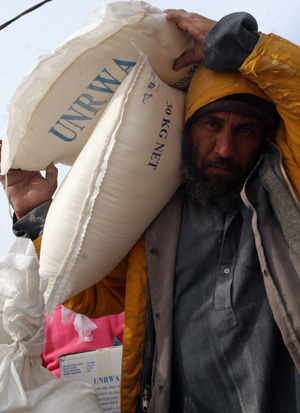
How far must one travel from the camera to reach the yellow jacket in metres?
1.63

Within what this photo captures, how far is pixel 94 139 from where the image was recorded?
1.77m

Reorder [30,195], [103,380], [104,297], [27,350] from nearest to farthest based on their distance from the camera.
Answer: [27,350], [30,195], [104,297], [103,380]

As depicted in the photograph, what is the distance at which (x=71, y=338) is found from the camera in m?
2.97

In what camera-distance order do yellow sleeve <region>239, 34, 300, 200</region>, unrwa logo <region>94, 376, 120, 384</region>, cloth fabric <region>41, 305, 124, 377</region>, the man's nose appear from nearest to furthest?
yellow sleeve <region>239, 34, 300, 200</region> < the man's nose < unrwa logo <region>94, 376, 120, 384</region> < cloth fabric <region>41, 305, 124, 377</region>

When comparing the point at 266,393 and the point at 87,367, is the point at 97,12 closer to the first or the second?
the point at 266,393

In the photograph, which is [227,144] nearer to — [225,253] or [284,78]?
[284,78]

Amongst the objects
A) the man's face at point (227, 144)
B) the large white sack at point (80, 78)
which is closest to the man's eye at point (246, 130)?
the man's face at point (227, 144)

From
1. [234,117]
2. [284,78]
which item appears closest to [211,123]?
[234,117]

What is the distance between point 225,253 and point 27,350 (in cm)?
78

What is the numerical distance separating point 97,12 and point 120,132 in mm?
484

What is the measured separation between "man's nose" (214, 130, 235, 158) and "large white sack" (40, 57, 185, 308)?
23 centimetres

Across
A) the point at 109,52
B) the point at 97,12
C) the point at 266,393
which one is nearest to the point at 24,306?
the point at 266,393

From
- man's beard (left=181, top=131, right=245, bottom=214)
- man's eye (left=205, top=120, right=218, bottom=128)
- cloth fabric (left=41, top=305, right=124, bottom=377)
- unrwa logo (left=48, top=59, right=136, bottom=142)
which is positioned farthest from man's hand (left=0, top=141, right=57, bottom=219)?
cloth fabric (left=41, top=305, right=124, bottom=377)

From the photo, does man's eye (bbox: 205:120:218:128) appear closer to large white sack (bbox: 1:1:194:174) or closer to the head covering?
the head covering
